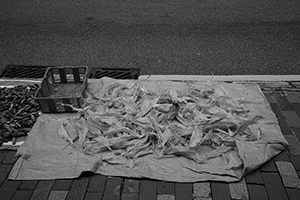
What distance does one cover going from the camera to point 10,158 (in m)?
3.44

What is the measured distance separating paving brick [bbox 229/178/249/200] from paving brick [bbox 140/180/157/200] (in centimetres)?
75

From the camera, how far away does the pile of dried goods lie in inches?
147

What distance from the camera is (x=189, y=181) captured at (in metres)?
3.07

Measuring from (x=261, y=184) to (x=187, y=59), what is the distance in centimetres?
269

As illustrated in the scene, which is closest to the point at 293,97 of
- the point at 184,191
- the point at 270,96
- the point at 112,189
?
the point at 270,96

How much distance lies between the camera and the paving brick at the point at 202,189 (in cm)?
296

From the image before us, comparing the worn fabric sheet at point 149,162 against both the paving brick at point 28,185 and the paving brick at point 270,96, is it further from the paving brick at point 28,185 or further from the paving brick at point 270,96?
the paving brick at point 270,96

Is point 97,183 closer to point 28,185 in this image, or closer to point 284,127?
point 28,185

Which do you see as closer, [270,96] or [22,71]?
[270,96]

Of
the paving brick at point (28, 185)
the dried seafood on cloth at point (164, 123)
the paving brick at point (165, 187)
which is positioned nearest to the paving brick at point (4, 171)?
the paving brick at point (28, 185)

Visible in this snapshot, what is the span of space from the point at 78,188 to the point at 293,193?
2.10 m

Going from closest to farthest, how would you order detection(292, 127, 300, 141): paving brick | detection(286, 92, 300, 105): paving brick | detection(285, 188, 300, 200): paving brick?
detection(285, 188, 300, 200): paving brick
detection(292, 127, 300, 141): paving brick
detection(286, 92, 300, 105): paving brick

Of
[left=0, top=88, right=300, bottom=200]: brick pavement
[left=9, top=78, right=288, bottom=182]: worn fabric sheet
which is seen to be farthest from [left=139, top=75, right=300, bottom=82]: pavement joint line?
[left=0, top=88, right=300, bottom=200]: brick pavement

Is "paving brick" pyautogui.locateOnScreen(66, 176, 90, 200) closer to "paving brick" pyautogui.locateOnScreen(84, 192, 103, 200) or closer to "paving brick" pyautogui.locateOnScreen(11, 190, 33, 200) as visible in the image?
"paving brick" pyautogui.locateOnScreen(84, 192, 103, 200)
